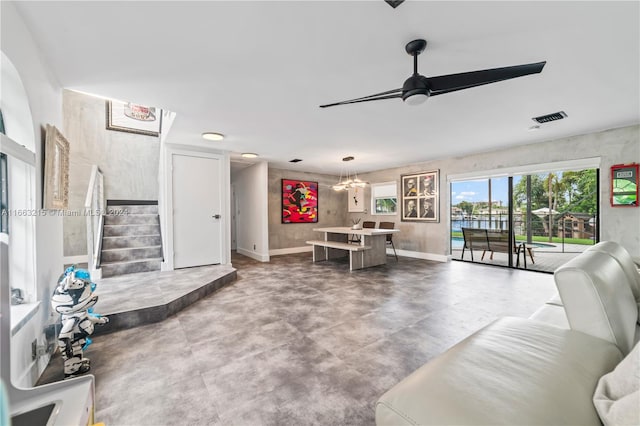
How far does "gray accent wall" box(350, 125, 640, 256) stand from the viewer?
12.5 feet

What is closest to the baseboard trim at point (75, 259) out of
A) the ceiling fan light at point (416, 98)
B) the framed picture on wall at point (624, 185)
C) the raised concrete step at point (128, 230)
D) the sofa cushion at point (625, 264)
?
the raised concrete step at point (128, 230)

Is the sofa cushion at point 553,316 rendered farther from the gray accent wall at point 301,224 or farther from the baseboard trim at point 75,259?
the baseboard trim at point 75,259

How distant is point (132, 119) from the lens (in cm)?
586

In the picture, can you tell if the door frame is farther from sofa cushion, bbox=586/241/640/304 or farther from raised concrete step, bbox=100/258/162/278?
sofa cushion, bbox=586/241/640/304

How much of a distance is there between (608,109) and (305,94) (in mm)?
3733

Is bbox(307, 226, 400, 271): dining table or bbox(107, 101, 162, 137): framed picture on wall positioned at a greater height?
bbox(107, 101, 162, 137): framed picture on wall

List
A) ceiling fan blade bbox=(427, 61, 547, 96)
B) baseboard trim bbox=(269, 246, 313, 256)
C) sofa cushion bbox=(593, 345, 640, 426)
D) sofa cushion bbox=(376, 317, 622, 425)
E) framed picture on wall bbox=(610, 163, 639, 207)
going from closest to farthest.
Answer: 1. sofa cushion bbox=(593, 345, 640, 426)
2. sofa cushion bbox=(376, 317, 622, 425)
3. ceiling fan blade bbox=(427, 61, 547, 96)
4. framed picture on wall bbox=(610, 163, 639, 207)
5. baseboard trim bbox=(269, 246, 313, 256)

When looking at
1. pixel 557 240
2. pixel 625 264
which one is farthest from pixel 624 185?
pixel 625 264

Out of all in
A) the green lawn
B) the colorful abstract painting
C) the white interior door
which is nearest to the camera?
the white interior door

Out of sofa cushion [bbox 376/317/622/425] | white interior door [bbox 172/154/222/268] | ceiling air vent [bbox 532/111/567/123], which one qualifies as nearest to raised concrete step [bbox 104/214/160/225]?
white interior door [bbox 172/154/222/268]

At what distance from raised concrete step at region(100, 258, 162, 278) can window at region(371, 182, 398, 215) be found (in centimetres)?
561

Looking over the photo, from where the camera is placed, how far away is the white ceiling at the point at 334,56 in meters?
1.61

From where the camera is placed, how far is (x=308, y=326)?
2666 millimetres

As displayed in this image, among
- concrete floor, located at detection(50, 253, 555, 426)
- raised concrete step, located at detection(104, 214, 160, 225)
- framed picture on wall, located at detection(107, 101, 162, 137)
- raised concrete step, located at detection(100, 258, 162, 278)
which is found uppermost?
framed picture on wall, located at detection(107, 101, 162, 137)
